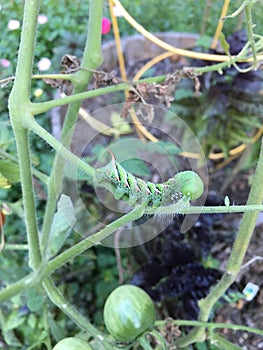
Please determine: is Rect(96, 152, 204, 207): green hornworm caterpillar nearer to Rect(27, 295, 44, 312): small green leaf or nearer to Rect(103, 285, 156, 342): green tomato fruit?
Rect(103, 285, 156, 342): green tomato fruit

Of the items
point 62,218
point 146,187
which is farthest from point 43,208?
point 146,187

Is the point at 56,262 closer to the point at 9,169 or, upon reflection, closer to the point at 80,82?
the point at 9,169

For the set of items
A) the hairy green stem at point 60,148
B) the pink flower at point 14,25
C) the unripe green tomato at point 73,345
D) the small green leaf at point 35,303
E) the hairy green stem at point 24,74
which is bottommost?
the small green leaf at point 35,303

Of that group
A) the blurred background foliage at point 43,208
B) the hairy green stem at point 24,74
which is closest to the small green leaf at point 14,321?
the blurred background foliage at point 43,208

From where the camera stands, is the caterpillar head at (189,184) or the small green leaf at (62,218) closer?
the caterpillar head at (189,184)

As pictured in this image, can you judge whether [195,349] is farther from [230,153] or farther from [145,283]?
[230,153]

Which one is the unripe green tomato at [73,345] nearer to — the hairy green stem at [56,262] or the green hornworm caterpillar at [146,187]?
the hairy green stem at [56,262]

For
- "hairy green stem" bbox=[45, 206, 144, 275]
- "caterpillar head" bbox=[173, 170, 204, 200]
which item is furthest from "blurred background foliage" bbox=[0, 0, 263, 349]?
"caterpillar head" bbox=[173, 170, 204, 200]
